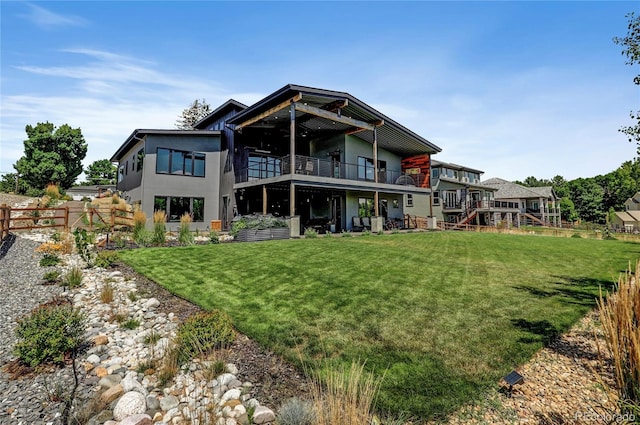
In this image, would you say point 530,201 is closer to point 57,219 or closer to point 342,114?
point 342,114

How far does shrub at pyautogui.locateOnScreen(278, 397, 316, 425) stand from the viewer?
2.57 metres

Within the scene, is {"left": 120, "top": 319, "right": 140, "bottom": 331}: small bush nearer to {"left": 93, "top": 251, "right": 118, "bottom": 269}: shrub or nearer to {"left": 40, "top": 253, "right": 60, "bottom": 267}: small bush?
{"left": 93, "top": 251, "right": 118, "bottom": 269}: shrub

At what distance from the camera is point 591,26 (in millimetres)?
9008

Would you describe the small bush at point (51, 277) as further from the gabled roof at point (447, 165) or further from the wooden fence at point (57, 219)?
the gabled roof at point (447, 165)

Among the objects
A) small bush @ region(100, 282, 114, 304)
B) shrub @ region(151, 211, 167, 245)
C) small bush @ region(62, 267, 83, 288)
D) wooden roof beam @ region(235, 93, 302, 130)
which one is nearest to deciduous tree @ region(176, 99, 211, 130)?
wooden roof beam @ region(235, 93, 302, 130)

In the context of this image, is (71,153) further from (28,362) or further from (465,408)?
(465,408)

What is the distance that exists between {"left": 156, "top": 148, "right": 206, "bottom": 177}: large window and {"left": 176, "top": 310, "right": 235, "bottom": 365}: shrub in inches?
630

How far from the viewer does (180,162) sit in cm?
1842

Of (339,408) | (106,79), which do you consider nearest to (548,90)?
(339,408)

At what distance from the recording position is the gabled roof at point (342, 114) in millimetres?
15092

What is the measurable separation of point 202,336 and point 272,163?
56.8ft

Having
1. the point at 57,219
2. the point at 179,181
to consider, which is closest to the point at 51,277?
the point at 57,219

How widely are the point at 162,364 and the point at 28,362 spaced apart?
170 cm

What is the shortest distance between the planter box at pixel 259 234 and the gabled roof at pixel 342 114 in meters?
6.45
